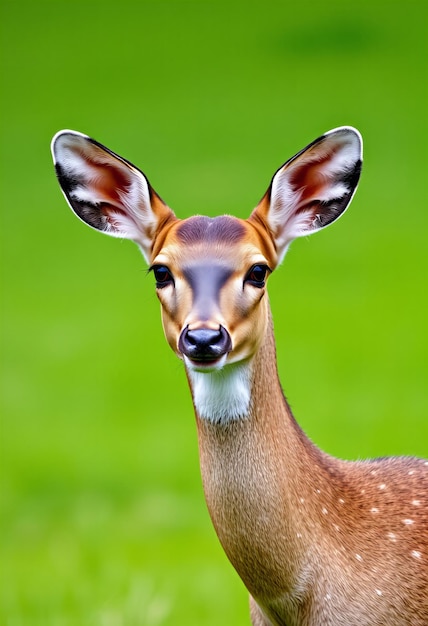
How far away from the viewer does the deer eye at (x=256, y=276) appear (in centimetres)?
545

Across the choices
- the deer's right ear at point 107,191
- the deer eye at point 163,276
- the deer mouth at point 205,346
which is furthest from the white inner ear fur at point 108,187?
the deer mouth at point 205,346

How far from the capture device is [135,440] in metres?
13.7

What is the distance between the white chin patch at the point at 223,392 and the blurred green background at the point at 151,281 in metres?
3.13

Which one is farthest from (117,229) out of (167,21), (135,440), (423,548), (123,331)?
(167,21)

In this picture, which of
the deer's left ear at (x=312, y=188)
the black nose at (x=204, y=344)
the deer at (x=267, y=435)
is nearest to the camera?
the black nose at (x=204, y=344)

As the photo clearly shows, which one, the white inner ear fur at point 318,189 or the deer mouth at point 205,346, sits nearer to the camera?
the deer mouth at point 205,346

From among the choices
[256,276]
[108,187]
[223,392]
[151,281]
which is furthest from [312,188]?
[151,281]

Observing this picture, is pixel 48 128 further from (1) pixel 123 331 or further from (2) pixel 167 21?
(1) pixel 123 331

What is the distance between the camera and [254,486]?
557cm

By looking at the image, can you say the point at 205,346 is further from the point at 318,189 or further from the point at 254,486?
the point at 318,189

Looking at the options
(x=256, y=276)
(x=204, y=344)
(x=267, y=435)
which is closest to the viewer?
(x=204, y=344)

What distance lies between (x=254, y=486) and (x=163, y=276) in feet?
2.68

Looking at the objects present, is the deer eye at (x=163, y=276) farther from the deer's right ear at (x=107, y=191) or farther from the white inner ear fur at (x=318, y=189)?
the white inner ear fur at (x=318, y=189)

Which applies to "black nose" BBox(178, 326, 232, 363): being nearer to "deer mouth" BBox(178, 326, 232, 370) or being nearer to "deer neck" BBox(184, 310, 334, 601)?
A: "deer mouth" BBox(178, 326, 232, 370)
